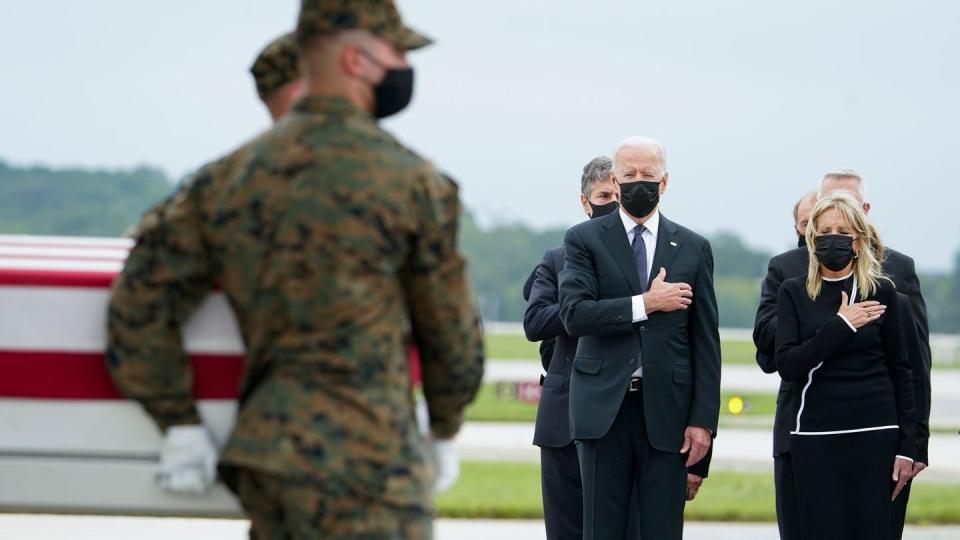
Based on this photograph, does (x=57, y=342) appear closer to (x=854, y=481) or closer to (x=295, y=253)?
(x=295, y=253)

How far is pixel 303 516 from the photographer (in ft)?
9.41

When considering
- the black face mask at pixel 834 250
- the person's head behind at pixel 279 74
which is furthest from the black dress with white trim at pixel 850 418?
the person's head behind at pixel 279 74

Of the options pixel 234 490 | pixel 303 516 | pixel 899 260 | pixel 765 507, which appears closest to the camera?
pixel 303 516

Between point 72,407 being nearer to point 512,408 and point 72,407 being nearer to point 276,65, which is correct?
point 276,65

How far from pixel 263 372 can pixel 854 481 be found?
2.96 metres

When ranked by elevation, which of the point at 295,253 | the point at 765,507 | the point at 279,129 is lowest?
the point at 765,507

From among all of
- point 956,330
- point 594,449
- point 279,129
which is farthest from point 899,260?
point 956,330

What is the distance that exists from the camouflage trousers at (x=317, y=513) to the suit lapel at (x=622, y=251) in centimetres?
242

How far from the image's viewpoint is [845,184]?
6.15 metres

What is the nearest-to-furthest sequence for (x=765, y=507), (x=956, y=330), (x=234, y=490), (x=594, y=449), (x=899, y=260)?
1. (x=234, y=490)
2. (x=594, y=449)
3. (x=899, y=260)
4. (x=765, y=507)
5. (x=956, y=330)

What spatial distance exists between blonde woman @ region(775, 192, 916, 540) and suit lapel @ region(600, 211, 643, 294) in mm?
606

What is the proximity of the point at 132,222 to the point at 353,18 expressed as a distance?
84067 millimetres

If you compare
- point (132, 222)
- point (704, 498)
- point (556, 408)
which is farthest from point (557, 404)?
point (132, 222)

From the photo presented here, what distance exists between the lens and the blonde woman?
5.31m
